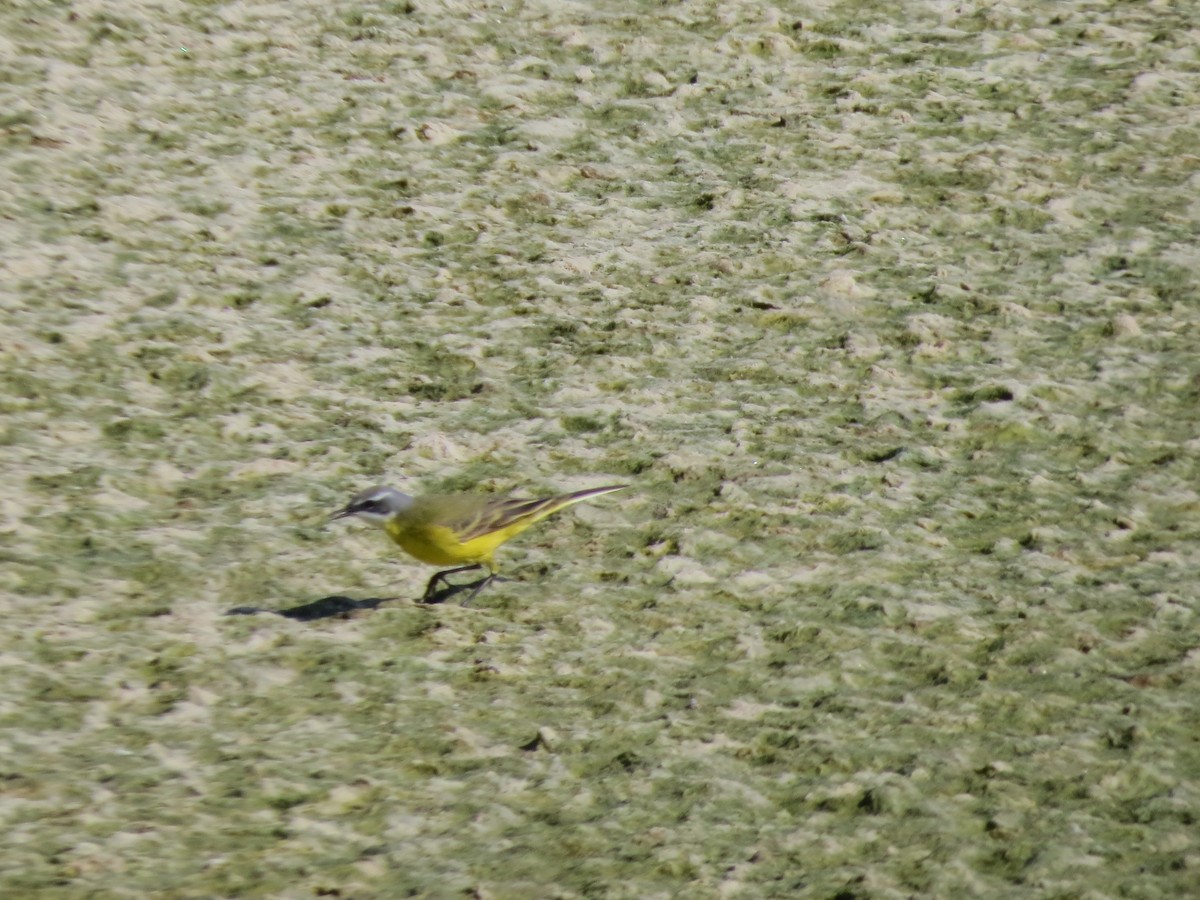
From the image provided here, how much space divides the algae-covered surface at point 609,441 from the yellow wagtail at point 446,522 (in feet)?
0.67

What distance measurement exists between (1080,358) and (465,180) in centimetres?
327

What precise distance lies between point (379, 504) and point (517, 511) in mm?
512

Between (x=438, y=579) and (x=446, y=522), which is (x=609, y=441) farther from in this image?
(x=446, y=522)

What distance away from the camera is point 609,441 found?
6551mm

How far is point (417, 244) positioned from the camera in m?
7.68

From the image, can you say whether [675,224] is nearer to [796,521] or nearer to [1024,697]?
[796,521]

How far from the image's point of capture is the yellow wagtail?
5.46 metres

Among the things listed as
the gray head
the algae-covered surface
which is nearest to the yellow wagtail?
the gray head

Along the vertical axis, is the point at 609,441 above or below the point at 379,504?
below

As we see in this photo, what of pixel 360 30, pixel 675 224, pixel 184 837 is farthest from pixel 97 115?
pixel 184 837

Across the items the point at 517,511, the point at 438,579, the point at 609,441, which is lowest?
the point at 438,579

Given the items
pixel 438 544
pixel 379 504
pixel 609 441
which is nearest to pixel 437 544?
pixel 438 544

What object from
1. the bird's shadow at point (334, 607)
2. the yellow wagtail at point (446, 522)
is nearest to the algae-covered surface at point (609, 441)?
the bird's shadow at point (334, 607)

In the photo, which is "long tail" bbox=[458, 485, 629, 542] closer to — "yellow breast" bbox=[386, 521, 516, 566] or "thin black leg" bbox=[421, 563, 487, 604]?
"yellow breast" bbox=[386, 521, 516, 566]
